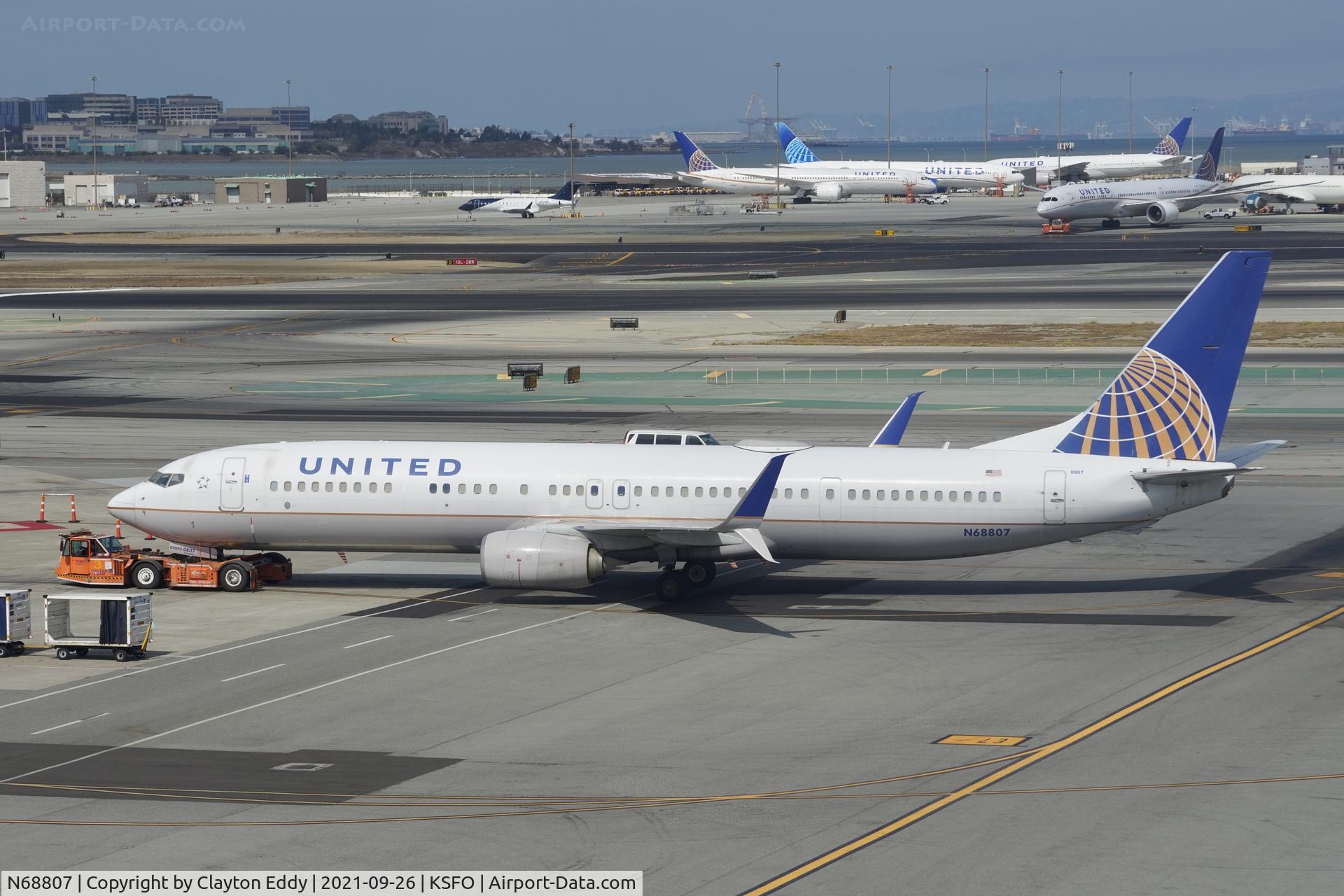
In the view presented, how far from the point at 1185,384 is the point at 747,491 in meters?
12.1

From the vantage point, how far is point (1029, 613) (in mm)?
44062

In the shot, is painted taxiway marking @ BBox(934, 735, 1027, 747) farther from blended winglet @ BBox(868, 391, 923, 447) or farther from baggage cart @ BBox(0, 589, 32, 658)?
baggage cart @ BBox(0, 589, 32, 658)

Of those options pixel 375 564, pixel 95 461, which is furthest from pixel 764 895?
pixel 95 461

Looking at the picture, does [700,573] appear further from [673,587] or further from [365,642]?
[365,642]

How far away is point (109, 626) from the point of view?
1564 inches

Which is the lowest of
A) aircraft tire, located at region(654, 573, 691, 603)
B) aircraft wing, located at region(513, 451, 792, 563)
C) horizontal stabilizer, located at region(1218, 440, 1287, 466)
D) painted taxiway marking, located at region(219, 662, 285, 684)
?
painted taxiway marking, located at region(219, 662, 285, 684)

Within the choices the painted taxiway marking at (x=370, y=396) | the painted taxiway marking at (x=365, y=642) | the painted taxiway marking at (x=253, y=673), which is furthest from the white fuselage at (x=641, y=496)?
the painted taxiway marking at (x=370, y=396)

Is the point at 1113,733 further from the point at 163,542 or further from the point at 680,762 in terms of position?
the point at 163,542

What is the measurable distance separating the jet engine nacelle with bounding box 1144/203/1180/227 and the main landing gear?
156346 mm

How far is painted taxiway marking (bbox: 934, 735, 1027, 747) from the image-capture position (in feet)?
104

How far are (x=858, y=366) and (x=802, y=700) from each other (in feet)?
196
